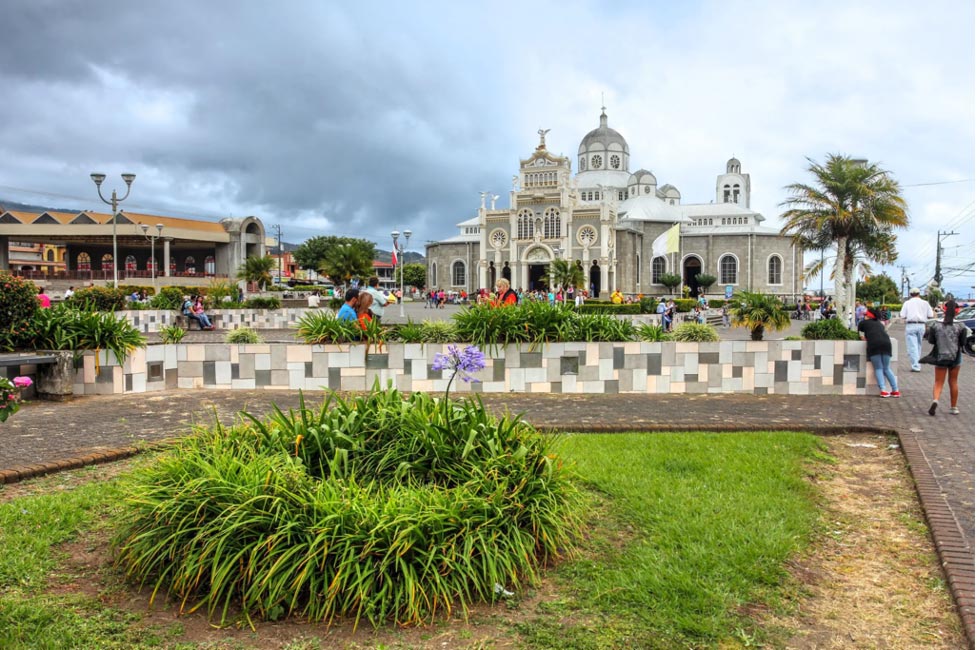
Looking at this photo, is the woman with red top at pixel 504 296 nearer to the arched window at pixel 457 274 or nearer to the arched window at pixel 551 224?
the arched window at pixel 551 224

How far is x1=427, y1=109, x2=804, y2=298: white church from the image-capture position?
204 feet

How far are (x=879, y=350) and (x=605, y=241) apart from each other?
169 ft

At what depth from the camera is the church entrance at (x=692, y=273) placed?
224ft

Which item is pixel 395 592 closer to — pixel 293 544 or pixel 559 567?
pixel 293 544

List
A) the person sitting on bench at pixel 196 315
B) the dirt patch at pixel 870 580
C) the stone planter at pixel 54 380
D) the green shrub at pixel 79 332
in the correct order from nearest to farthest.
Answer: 1. the dirt patch at pixel 870 580
2. the stone planter at pixel 54 380
3. the green shrub at pixel 79 332
4. the person sitting on bench at pixel 196 315

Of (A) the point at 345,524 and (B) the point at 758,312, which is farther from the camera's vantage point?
(B) the point at 758,312

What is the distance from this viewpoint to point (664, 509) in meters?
4.63

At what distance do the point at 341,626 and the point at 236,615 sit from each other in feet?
1.63

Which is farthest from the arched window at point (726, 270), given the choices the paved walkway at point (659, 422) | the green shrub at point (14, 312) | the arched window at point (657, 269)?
the green shrub at point (14, 312)

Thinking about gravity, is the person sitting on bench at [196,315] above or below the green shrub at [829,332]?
above

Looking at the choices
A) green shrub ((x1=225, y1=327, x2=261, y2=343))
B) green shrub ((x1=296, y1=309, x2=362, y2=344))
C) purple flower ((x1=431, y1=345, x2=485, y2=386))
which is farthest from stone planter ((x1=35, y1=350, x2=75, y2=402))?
purple flower ((x1=431, y1=345, x2=485, y2=386))

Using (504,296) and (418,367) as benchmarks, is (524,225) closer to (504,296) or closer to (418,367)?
(504,296)

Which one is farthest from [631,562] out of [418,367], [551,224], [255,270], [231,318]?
[551,224]

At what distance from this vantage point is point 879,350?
10.2m
